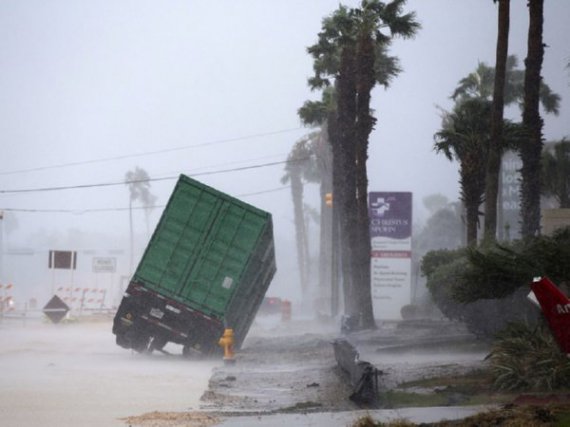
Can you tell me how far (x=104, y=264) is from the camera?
59344mm

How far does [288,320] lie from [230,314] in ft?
105

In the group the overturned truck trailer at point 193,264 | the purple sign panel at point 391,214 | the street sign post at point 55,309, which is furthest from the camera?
the street sign post at point 55,309

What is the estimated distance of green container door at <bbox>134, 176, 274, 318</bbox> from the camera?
24.9 metres

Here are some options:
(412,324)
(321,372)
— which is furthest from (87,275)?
(321,372)

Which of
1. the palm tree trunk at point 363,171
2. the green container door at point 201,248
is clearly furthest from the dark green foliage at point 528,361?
the palm tree trunk at point 363,171

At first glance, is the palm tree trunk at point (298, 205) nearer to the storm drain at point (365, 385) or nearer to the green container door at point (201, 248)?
the green container door at point (201, 248)

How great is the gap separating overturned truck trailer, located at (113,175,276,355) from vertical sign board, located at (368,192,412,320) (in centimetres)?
1457

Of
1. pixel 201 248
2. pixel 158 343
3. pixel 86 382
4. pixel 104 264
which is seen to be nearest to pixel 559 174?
pixel 201 248

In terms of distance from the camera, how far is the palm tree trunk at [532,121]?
93.4ft

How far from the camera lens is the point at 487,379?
15.8m

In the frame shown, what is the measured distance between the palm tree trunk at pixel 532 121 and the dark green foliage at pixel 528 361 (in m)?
13.4

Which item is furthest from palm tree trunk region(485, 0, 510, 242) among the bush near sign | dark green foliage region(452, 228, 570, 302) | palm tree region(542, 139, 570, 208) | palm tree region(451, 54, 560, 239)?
the bush near sign

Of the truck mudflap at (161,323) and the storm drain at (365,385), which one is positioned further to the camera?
the truck mudflap at (161,323)

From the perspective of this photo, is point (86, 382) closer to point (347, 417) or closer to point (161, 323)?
point (161, 323)
